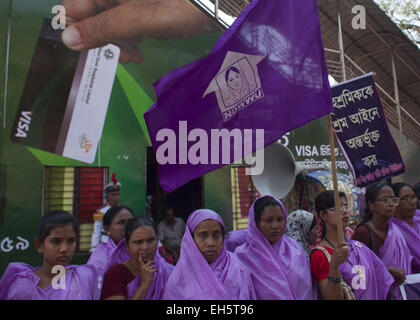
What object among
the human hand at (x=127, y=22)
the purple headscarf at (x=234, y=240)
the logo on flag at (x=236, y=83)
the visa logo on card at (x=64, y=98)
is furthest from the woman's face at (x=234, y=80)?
the human hand at (x=127, y=22)

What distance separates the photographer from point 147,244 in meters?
2.75

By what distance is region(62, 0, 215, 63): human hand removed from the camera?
21.5 ft

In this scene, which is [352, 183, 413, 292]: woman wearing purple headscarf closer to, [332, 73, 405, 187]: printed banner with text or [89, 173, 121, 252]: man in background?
[332, 73, 405, 187]: printed banner with text

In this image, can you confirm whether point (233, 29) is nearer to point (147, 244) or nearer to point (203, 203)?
point (147, 244)

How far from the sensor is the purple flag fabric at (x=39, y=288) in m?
2.37

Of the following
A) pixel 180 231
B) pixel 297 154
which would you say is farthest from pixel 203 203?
pixel 297 154

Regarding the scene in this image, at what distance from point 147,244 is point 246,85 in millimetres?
1525

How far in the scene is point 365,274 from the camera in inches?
112

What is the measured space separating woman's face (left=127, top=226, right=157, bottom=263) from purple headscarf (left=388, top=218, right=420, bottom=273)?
7.90 feet

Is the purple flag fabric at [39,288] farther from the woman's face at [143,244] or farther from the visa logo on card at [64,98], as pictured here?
the visa logo on card at [64,98]

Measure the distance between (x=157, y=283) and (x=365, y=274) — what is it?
1.65m

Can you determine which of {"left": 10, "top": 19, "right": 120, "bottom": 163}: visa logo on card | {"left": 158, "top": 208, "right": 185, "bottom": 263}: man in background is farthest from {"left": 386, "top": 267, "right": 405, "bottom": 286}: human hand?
{"left": 10, "top": 19, "right": 120, "bottom": 163}: visa logo on card

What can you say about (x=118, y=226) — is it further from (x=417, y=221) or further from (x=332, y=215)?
(x=417, y=221)

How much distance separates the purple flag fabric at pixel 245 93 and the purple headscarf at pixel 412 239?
5.82ft
